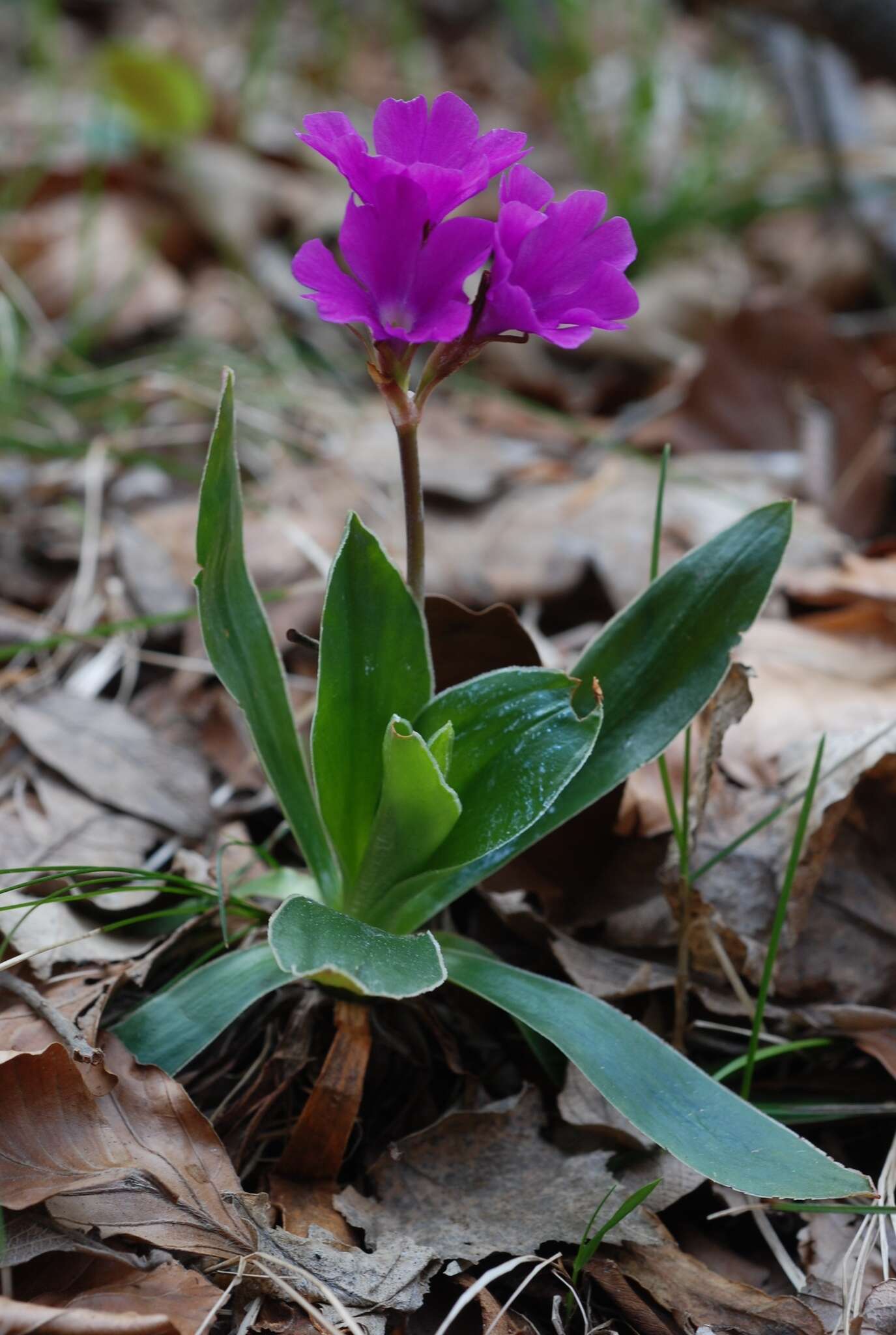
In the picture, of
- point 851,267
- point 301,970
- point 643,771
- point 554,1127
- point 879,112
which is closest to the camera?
point 301,970

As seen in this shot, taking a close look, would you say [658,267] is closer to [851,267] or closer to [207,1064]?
[851,267]

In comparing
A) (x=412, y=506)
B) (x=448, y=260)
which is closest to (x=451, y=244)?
(x=448, y=260)

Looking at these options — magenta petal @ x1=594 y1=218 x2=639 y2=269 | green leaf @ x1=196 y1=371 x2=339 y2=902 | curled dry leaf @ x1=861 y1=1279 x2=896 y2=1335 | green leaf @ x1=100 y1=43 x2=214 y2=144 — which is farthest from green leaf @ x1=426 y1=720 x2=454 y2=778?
green leaf @ x1=100 y1=43 x2=214 y2=144

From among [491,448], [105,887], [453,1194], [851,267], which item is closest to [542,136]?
[851,267]

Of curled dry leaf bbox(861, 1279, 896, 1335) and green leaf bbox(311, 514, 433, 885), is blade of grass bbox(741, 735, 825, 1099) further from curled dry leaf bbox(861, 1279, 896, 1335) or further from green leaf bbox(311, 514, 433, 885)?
green leaf bbox(311, 514, 433, 885)

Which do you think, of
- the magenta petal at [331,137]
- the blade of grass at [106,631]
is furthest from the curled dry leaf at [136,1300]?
the magenta petal at [331,137]

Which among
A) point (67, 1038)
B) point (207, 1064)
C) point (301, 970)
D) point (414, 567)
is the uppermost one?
point (414, 567)

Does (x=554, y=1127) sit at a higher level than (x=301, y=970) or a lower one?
lower
